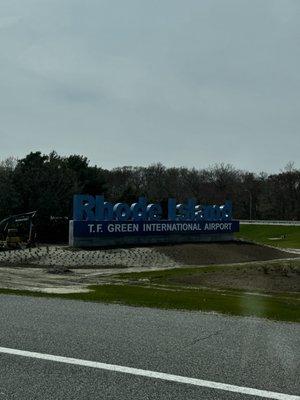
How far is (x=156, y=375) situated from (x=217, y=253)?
40.1m

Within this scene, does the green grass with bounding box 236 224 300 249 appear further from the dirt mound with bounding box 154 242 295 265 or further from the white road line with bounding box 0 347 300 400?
the white road line with bounding box 0 347 300 400

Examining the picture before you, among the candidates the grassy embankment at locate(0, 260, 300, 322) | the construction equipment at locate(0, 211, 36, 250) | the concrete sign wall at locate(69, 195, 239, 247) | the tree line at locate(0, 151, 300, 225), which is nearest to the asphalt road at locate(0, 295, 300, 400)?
the grassy embankment at locate(0, 260, 300, 322)

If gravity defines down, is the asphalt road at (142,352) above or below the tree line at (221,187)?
below

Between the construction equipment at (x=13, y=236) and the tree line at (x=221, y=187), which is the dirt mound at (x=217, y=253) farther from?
the tree line at (x=221, y=187)

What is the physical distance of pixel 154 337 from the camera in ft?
28.3

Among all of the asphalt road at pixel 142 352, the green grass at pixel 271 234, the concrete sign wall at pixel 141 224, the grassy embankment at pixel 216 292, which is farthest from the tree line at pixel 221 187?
the asphalt road at pixel 142 352

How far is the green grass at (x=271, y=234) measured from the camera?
83250mm

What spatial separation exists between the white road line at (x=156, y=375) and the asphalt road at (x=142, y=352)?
102 millimetres

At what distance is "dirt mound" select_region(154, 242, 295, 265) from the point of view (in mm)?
42500

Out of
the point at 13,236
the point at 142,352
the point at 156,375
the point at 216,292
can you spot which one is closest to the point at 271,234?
the point at 13,236

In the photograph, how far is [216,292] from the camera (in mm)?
20219

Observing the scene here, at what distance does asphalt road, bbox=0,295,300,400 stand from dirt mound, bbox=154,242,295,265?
99.6ft

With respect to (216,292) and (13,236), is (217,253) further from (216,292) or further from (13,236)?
(216,292)

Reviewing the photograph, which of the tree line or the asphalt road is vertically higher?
the tree line
